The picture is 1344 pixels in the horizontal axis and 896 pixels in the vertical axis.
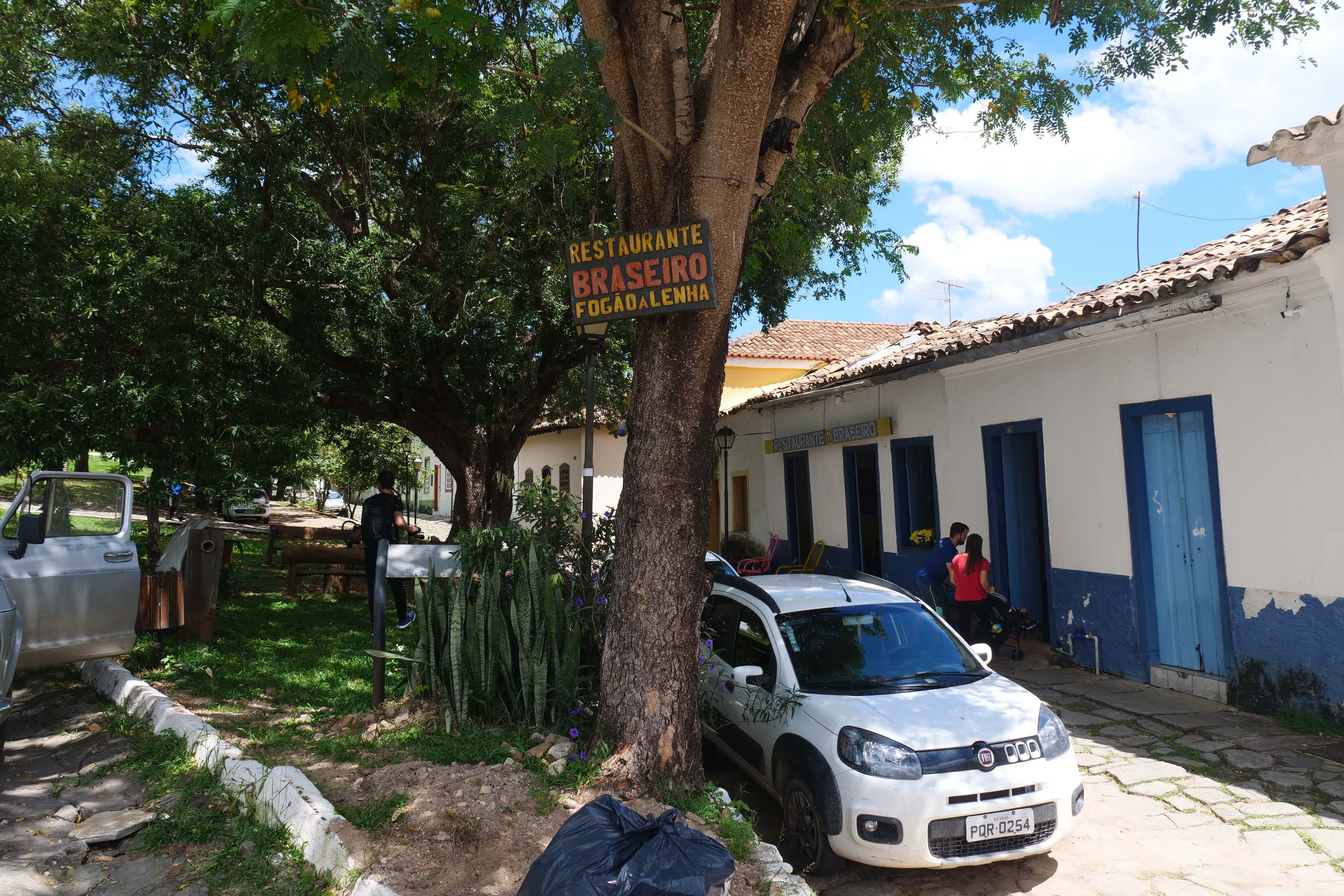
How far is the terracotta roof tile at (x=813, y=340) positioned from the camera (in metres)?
22.7

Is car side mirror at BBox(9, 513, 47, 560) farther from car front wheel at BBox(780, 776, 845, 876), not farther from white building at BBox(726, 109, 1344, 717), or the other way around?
white building at BBox(726, 109, 1344, 717)

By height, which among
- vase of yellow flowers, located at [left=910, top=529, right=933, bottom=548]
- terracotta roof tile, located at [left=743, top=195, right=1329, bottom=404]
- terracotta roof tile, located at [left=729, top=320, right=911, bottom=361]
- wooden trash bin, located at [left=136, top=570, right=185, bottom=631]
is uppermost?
terracotta roof tile, located at [left=729, top=320, right=911, bottom=361]

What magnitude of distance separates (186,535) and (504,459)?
6.86 m

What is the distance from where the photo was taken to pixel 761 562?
15.9 m

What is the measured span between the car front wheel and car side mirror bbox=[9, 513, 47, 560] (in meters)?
5.42

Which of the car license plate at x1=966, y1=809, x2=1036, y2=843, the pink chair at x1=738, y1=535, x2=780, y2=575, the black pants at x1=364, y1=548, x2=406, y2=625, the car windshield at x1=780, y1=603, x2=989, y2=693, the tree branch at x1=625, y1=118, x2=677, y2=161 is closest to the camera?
the car license plate at x1=966, y1=809, x2=1036, y2=843

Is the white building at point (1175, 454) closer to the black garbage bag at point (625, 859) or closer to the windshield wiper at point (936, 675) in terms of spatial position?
the windshield wiper at point (936, 675)

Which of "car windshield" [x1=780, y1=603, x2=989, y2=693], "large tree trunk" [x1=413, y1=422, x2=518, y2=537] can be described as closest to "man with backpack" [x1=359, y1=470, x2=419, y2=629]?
"car windshield" [x1=780, y1=603, x2=989, y2=693]

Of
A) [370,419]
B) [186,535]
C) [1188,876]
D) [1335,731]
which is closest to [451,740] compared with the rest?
[1188,876]

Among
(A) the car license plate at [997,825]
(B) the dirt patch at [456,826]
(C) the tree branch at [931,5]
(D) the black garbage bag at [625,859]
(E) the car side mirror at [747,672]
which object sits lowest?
(A) the car license plate at [997,825]

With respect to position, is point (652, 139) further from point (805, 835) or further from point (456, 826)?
point (805, 835)

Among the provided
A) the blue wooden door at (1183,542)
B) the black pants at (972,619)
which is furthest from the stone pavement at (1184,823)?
the black pants at (972,619)

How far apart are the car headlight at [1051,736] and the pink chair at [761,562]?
409 inches

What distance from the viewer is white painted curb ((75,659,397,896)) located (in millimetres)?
4008
